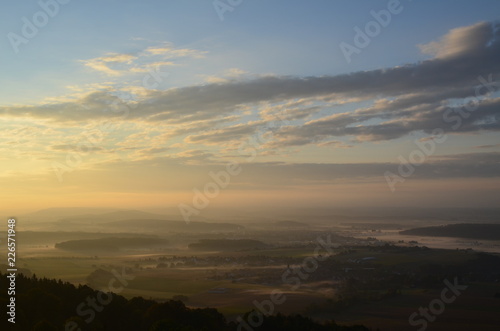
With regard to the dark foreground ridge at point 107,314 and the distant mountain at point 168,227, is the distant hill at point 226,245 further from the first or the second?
the dark foreground ridge at point 107,314

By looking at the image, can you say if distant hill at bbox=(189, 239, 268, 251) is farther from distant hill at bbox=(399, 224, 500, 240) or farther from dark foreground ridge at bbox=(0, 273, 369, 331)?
dark foreground ridge at bbox=(0, 273, 369, 331)

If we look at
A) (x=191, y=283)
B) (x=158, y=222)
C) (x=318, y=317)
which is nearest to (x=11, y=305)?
(x=318, y=317)

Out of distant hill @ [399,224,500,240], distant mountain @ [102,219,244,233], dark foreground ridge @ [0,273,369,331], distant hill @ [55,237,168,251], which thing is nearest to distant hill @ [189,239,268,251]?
distant hill @ [55,237,168,251]

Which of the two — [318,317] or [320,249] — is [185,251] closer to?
[320,249]

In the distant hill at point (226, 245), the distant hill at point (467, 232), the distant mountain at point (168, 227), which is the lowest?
the distant hill at point (226, 245)

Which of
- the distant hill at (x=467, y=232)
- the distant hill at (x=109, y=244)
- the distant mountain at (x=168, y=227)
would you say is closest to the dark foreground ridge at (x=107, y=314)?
the distant hill at (x=109, y=244)

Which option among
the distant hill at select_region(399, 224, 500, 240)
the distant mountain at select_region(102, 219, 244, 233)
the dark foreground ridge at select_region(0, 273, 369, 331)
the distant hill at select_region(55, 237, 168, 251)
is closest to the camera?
the dark foreground ridge at select_region(0, 273, 369, 331)

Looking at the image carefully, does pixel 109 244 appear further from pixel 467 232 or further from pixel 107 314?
pixel 467 232

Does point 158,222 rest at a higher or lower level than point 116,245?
higher

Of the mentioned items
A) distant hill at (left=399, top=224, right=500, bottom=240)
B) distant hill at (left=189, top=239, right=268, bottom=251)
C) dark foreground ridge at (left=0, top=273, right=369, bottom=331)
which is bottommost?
dark foreground ridge at (left=0, top=273, right=369, bottom=331)
